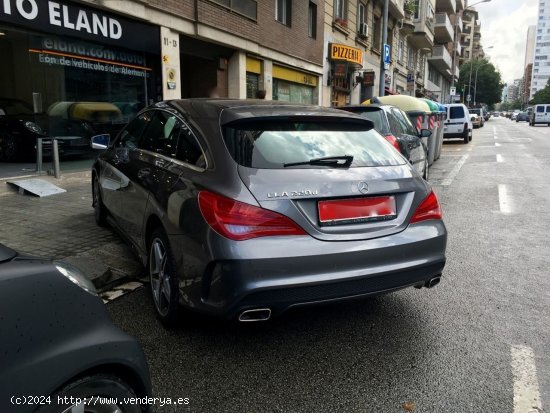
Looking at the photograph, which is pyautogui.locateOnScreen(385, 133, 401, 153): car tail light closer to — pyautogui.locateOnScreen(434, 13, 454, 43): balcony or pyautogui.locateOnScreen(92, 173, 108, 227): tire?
Answer: pyautogui.locateOnScreen(92, 173, 108, 227): tire

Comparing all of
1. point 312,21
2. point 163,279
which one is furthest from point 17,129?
point 312,21

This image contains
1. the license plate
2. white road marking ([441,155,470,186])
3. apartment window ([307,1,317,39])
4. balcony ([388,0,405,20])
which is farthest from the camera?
balcony ([388,0,405,20])

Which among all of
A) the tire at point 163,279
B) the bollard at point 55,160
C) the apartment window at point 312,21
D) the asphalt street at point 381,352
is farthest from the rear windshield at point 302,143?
the apartment window at point 312,21

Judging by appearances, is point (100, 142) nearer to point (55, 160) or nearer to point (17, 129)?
point (55, 160)

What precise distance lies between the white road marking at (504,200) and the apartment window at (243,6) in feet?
27.3

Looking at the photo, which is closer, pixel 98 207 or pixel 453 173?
pixel 98 207

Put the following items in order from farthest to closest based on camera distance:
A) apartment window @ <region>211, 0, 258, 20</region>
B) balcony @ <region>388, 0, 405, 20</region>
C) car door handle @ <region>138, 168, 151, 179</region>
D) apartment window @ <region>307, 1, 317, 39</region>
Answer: balcony @ <region>388, 0, 405, 20</region>, apartment window @ <region>307, 1, 317, 39</region>, apartment window @ <region>211, 0, 258, 20</region>, car door handle @ <region>138, 168, 151, 179</region>

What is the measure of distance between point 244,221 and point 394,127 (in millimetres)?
5788

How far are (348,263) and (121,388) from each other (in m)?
1.48

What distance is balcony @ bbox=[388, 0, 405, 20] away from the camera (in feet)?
86.4

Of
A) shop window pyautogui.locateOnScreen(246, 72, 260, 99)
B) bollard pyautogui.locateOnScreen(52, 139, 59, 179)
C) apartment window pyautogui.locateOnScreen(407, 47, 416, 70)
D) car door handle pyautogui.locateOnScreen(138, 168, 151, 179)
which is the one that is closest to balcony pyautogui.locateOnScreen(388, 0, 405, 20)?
apartment window pyautogui.locateOnScreen(407, 47, 416, 70)

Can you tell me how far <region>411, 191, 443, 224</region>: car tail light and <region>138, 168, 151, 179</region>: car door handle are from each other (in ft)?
6.63

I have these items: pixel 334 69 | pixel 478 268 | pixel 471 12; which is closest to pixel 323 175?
pixel 478 268

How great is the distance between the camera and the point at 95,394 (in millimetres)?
1711
